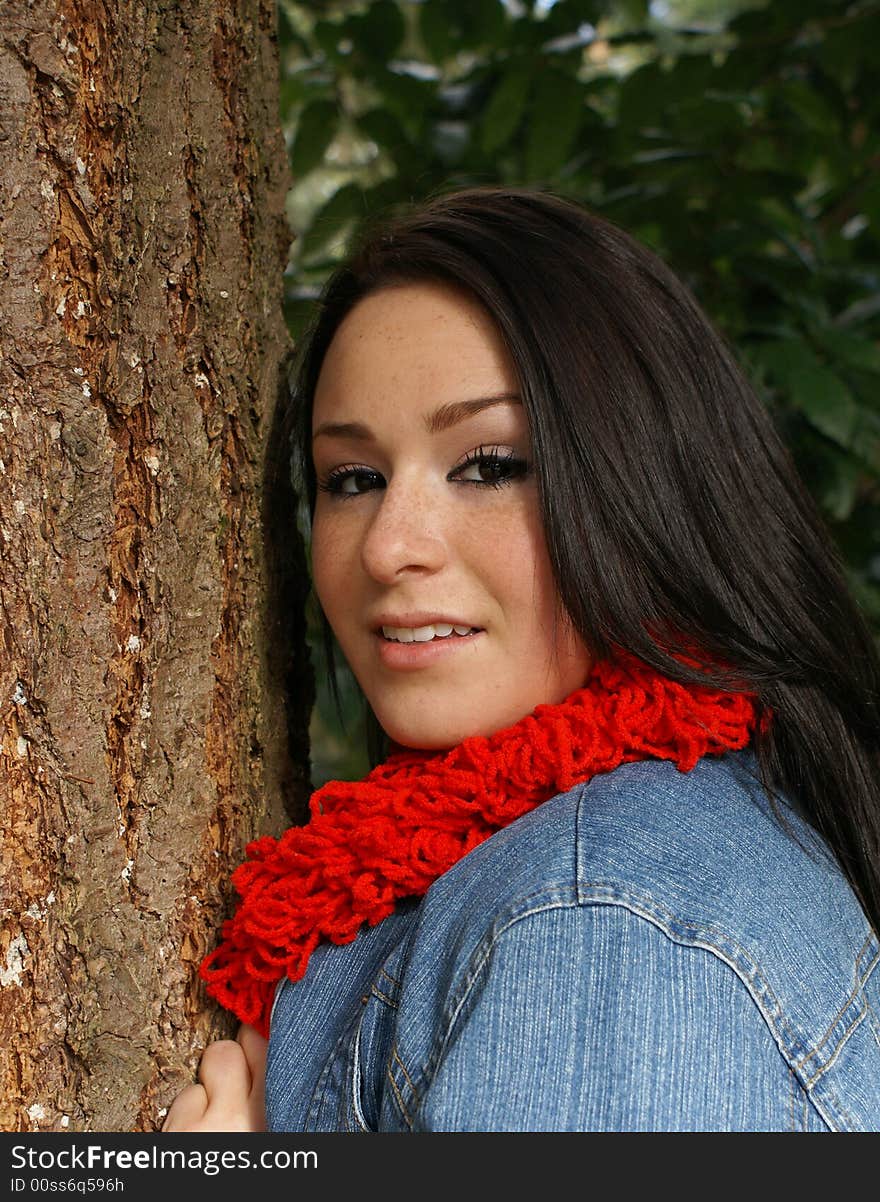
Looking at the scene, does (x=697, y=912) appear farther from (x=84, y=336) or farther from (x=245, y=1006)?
(x=84, y=336)

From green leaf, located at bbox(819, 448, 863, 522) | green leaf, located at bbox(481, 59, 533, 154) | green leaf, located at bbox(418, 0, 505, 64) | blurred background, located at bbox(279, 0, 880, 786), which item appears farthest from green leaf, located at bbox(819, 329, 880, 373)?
green leaf, located at bbox(418, 0, 505, 64)

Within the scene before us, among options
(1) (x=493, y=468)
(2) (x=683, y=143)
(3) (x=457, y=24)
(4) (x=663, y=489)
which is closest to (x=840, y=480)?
(2) (x=683, y=143)

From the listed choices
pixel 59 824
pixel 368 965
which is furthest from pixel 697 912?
pixel 59 824

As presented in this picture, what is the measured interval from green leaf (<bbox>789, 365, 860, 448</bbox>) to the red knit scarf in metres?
0.86

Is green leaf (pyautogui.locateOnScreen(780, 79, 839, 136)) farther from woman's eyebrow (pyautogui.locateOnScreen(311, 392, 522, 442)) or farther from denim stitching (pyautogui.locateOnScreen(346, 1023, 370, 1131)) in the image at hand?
denim stitching (pyautogui.locateOnScreen(346, 1023, 370, 1131))

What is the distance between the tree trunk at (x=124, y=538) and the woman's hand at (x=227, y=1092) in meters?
0.03

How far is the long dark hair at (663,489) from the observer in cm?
142

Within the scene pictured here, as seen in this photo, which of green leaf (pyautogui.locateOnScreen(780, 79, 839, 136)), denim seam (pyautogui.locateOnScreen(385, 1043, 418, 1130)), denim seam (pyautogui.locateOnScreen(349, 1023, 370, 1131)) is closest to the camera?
denim seam (pyautogui.locateOnScreen(385, 1043, 418, 1130))

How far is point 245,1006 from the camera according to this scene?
1.47 m

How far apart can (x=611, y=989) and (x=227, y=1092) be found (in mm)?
614

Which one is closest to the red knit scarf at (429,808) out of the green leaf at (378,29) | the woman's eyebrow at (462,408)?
the woman's eyebrow at (462,408)

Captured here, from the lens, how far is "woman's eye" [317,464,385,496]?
5.25ft

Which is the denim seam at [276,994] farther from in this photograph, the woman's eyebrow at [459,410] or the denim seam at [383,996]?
the woman's eyebrow at [459,410]

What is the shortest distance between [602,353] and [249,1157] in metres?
1.03
